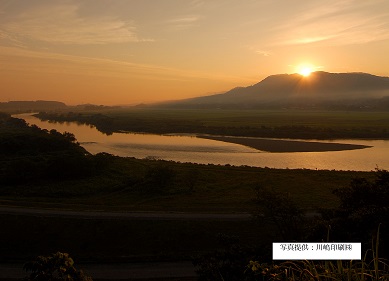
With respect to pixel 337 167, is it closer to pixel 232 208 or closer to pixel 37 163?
pixel 232 208

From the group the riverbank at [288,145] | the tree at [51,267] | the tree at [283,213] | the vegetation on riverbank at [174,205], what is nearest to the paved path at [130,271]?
the vegetation on riverbank at [174,205]

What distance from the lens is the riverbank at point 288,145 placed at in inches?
3548

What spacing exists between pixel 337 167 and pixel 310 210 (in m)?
37.0

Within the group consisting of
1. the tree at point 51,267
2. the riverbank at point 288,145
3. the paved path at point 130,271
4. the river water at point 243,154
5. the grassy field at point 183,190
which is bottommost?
the paved path at point 130,271

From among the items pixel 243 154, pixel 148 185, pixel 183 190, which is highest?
pixel 243 154

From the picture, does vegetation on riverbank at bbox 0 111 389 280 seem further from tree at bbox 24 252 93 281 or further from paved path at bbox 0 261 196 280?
tree at bbox 24 252 93 281

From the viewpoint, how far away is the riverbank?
296 feet

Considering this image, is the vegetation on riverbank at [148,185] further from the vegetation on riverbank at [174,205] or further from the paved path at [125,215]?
the paved path at [125,215]

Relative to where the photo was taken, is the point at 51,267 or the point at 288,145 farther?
the point at 288,145

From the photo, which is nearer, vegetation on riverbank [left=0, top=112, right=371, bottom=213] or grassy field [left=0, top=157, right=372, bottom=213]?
grassy field [left=0, top=157, right=372, bottom=213]

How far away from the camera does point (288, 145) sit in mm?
97062

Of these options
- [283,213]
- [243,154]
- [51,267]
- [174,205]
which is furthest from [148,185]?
[243,154]

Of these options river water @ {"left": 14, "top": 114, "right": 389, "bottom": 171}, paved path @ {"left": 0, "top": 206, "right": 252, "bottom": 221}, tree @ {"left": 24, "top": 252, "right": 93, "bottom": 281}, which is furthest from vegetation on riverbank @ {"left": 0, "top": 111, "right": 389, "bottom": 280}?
river water @ {"left": 14, "top": 114, "right": 389, "bottom": 171}

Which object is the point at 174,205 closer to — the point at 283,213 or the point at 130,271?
the point at 130,271
